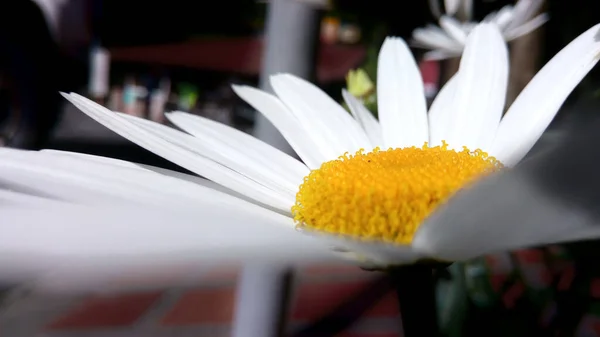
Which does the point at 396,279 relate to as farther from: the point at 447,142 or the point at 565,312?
the point at 565,312

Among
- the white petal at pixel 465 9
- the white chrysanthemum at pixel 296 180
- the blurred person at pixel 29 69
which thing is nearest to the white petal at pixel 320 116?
the white chrysanthemum at pixel 296 180

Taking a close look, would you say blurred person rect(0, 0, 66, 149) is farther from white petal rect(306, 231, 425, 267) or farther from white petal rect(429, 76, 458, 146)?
white petal rect(306, 231, 425, 267)

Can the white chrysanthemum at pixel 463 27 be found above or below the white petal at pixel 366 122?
above

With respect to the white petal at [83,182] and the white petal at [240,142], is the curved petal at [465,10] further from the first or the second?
the white petal at [83,182]

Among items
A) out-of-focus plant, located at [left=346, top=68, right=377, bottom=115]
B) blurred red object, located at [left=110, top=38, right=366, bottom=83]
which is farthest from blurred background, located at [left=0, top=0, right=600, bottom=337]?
blurred red object, located at [left=110, top=38, right=366, bottom=83]

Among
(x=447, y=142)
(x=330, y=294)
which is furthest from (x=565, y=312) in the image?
(x=330, y=294)

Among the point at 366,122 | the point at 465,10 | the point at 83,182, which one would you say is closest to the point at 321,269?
the point at 465,10

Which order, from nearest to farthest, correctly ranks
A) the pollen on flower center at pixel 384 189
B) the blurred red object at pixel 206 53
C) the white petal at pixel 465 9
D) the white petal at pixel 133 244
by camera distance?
the white petal at pixel 133 244 < the pollen on flower center at pixel 384 189 < the white petal at pixel 465 9 < the blurred red object at pixel 206 53
